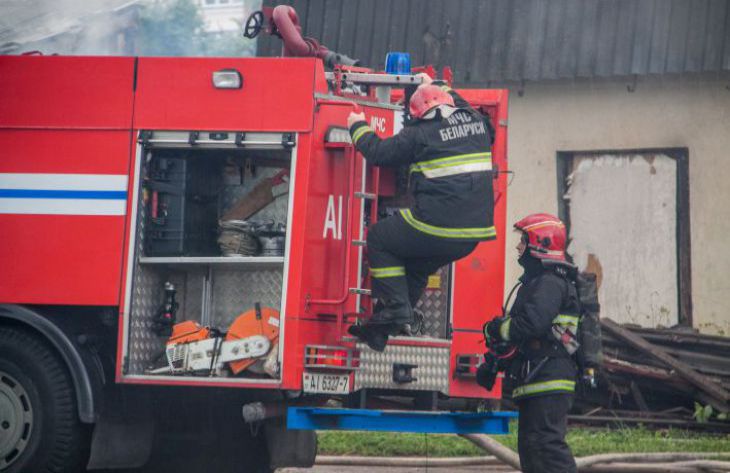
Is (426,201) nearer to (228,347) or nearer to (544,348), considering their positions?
(544,348)

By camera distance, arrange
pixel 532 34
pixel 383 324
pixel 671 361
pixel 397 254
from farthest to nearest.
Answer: pixel 532 34 < pixel 671 361 < pixel 397 254 < pixel 383 324

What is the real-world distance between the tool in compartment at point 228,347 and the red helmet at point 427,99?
149cm

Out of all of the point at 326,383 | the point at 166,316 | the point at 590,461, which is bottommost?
the point at 590,461

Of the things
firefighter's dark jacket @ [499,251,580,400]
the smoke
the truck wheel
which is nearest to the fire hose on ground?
firefighter's dark jacket @ [499,251,580,400]

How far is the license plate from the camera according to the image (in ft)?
22.7

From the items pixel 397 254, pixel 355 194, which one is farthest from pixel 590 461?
pixel 355 194

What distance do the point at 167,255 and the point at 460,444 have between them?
3681 mm

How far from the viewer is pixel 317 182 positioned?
7043mm

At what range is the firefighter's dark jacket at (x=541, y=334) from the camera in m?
6.98

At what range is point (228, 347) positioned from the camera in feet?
23.3

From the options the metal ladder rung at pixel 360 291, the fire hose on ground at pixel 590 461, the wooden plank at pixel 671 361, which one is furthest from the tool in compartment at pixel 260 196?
the wooden plank at pixel 671 361

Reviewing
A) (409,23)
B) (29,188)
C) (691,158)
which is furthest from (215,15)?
(29,188)

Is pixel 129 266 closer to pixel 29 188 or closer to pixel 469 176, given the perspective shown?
pixel 29 188

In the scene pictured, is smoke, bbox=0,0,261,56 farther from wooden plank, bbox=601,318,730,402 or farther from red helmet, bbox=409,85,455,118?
wooden plank, bbox=601,318,730,402
